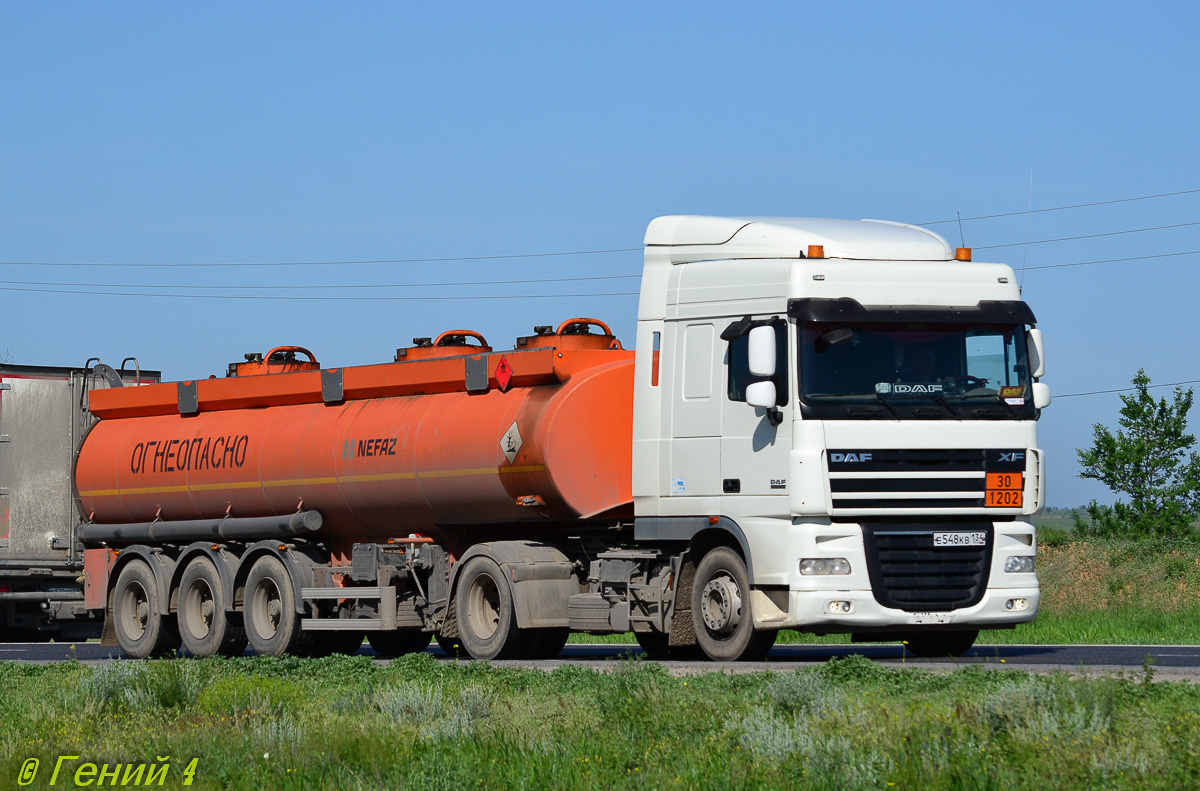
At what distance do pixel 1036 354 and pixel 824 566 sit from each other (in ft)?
9.63

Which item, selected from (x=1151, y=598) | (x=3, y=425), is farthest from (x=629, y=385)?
(x=1151, y=598)

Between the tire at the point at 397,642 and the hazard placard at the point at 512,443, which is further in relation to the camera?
the tire at the point at 397,642

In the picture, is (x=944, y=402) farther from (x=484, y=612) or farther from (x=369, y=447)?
(x=369, y=447)

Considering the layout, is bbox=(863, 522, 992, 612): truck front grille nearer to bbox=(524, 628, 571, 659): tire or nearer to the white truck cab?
the white truck cab

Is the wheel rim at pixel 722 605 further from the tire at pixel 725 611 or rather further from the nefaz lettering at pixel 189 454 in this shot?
the nefaz lettering at pixel 189 454

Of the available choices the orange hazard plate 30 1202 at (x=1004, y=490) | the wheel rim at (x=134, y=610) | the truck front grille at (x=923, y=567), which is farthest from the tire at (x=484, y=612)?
the wheel rim at (x=134, y=610)

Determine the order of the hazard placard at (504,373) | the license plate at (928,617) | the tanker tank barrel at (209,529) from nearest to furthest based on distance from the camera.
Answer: the license plate at (928,617)
the hazard placard at (504,373)
the tanker tank barrel at (209,529)

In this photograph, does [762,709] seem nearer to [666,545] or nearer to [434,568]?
[666,545]

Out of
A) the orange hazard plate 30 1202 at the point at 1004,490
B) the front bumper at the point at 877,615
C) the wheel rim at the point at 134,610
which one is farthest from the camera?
the wheel rim at the point at 134,610

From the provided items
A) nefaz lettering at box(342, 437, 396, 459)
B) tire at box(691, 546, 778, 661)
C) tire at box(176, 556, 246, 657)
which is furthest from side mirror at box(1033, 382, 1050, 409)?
tire at box(176, 556, 246, 657)

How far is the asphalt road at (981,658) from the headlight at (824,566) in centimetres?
84

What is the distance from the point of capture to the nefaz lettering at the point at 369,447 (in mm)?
20188

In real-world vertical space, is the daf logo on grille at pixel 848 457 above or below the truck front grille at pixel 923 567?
above

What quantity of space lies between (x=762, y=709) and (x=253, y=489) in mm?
12216
